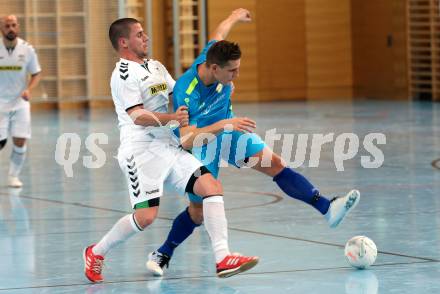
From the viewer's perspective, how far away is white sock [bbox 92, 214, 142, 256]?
7.43 meters

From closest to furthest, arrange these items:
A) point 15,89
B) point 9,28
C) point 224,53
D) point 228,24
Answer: point 224,53, point 228,24, point 9,28, point 15,89

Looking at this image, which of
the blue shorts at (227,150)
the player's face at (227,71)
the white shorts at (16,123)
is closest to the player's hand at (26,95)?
the white shorts at (16,123)

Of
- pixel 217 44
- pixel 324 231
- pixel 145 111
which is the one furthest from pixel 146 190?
pixel 324 231

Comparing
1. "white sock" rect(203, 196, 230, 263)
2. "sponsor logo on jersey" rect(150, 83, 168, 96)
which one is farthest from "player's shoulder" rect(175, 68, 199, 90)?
"white sock" rect(203, 196, 230, 263)

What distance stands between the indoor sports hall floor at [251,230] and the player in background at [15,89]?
0.46 metres

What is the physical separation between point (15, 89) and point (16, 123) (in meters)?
0.58

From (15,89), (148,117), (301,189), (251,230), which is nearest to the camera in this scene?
(148,117)

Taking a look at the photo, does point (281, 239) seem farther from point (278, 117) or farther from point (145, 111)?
point (278, 117)

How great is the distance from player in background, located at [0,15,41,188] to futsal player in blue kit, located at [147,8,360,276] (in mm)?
5894

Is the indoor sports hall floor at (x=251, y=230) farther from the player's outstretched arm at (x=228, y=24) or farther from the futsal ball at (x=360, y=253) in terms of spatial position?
the player's outstretched arm at (x=228, y=24)

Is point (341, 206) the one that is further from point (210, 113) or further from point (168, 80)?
point (168, 80)

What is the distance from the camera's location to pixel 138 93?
7.41 meters

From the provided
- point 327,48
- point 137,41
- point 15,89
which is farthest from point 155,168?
point 327,48

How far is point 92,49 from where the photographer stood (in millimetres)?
26922
